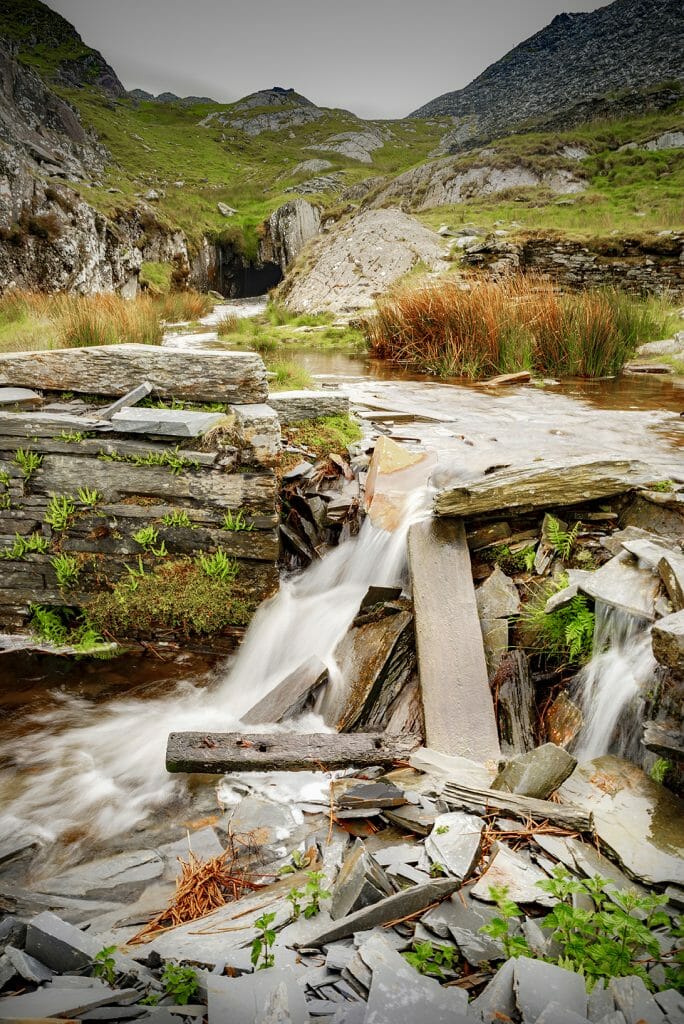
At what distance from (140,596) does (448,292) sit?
786 cm

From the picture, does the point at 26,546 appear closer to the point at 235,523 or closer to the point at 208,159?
the point at 235,523

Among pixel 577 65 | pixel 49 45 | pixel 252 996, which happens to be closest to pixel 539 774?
pixel 252 996

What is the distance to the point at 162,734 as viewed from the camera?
3135 mm

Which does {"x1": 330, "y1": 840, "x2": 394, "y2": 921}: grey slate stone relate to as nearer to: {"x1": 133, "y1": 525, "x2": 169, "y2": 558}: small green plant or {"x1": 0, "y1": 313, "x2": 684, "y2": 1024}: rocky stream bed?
{"x1": 0, "y1": 313, "x2": 684, "y2": 1024}: rocky stream bed

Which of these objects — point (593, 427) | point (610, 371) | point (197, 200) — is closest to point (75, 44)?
point (197, 200)

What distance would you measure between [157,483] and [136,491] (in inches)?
6.4

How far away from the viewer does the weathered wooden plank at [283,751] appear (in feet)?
8.02

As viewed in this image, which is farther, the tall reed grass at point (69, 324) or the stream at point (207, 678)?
the tall reed grass at point (69, 324)

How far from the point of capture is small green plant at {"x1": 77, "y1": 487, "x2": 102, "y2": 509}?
148 inches

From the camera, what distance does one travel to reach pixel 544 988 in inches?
46.6

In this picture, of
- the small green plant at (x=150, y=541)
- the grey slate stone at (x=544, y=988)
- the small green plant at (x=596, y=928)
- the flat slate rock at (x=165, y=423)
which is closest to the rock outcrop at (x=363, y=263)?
the flat slate rock at (x=165, y=423)

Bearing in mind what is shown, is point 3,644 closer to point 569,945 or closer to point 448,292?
point 569,945

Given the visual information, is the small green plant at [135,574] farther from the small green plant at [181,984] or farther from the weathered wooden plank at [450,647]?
the small green plant at [181,984]

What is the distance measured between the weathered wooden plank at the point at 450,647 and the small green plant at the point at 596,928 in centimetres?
90
